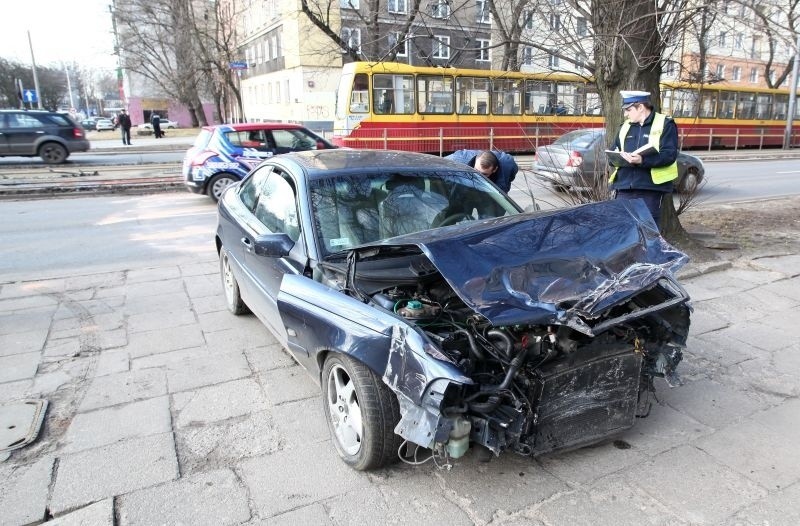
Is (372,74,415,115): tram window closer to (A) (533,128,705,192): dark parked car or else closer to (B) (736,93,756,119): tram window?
(A) (533,128,705,192): dark parked car

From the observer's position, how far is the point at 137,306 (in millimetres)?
5582

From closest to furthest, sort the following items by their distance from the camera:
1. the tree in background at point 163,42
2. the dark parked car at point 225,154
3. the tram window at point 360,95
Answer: the dark parked car at point 225,154, the tram window at point 360,95, the tree in background at point 163,42

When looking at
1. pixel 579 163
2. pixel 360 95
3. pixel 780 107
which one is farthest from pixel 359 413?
pixel 780 107

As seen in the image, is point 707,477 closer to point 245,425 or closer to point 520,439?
point 520,439

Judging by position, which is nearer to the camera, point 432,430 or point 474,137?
point 432,430

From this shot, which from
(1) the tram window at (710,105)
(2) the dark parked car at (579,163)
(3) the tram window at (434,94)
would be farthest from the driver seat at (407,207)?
(1) the tram window at (710,105)

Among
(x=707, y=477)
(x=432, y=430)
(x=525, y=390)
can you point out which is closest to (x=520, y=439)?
(x=525, y=390)

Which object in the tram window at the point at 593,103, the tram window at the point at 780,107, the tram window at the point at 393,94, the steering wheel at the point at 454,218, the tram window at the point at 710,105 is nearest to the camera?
the steering wheel at the point at 454,218

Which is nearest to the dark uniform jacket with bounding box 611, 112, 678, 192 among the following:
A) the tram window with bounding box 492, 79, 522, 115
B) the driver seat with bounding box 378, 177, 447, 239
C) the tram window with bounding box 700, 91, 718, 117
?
the driver seat with bounding box 378, 177, 447, 239

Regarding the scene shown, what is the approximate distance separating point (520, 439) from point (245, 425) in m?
1.69

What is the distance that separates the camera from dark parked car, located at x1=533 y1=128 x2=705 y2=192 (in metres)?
7.38

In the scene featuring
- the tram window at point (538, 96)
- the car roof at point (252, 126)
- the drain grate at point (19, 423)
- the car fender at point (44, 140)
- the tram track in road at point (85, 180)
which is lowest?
the drain grate at point (19, 423)

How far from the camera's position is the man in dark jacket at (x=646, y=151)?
5246 millimetres

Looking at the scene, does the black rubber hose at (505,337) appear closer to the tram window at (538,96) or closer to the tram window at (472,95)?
the tram window at (472,95)
